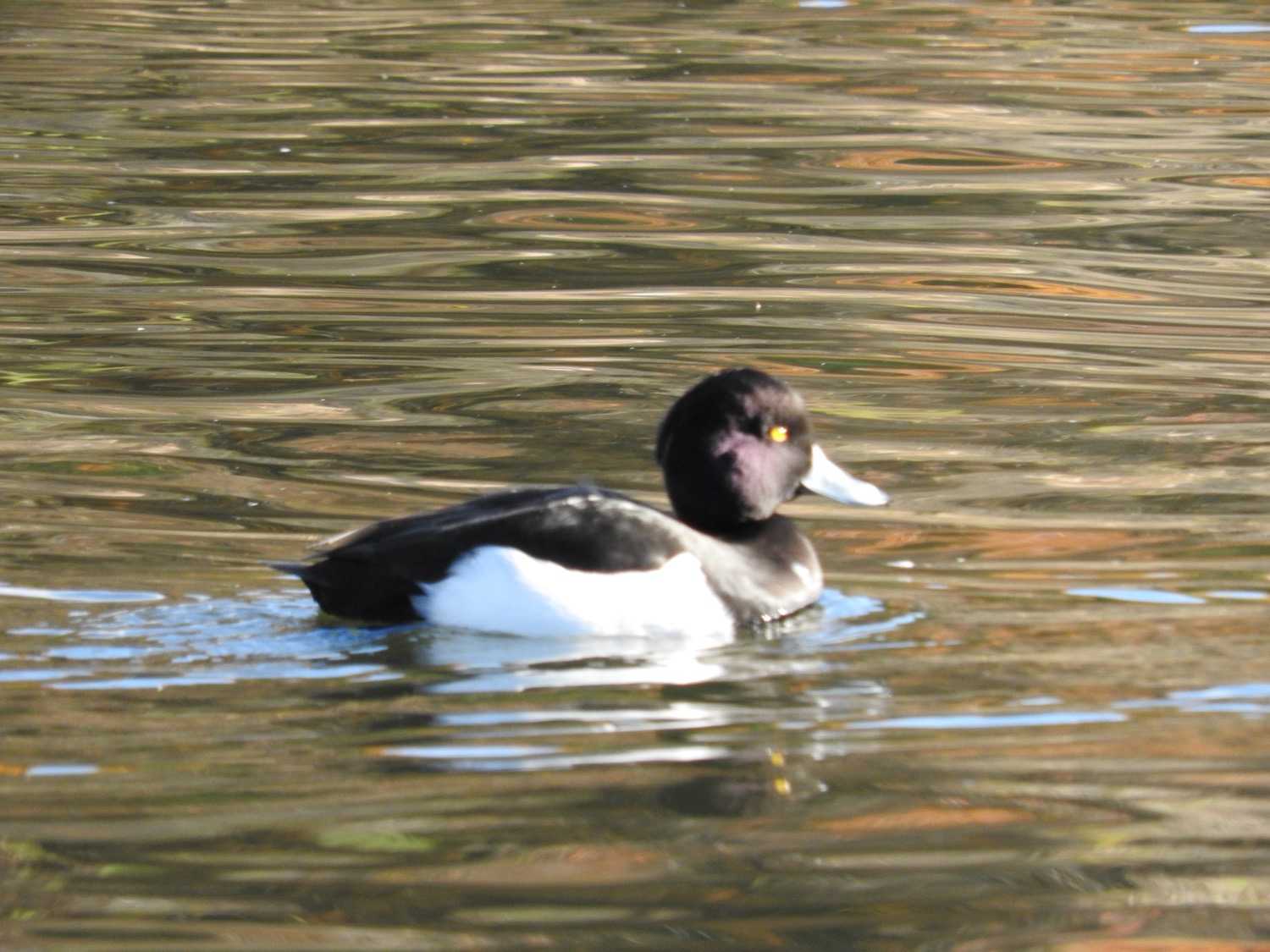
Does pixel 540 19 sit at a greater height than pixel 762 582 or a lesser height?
greater

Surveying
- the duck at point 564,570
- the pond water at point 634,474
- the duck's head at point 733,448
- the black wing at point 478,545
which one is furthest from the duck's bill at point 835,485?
the black wing at point 478,545

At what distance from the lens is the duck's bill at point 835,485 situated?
21.4 ft

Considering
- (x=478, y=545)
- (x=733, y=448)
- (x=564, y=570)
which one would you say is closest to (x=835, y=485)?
(x=733, y=448)

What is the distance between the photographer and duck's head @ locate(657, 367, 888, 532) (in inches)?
247

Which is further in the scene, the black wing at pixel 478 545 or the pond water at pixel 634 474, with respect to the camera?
the black wing at pixel 478 545

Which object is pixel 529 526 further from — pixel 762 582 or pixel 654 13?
pixel 654 13

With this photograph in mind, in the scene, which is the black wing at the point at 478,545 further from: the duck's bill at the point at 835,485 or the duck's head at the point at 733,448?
the duck's bill at the point at 835,485

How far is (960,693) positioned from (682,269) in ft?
18.9

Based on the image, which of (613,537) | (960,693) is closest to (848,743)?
(960,693)

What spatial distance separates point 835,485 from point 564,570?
3.36 feet

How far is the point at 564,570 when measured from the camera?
5.83 metres

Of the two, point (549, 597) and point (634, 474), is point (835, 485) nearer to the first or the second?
point (549, 597)

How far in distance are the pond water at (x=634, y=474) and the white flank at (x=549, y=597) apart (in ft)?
0.24

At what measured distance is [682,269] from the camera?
11.0 meters
